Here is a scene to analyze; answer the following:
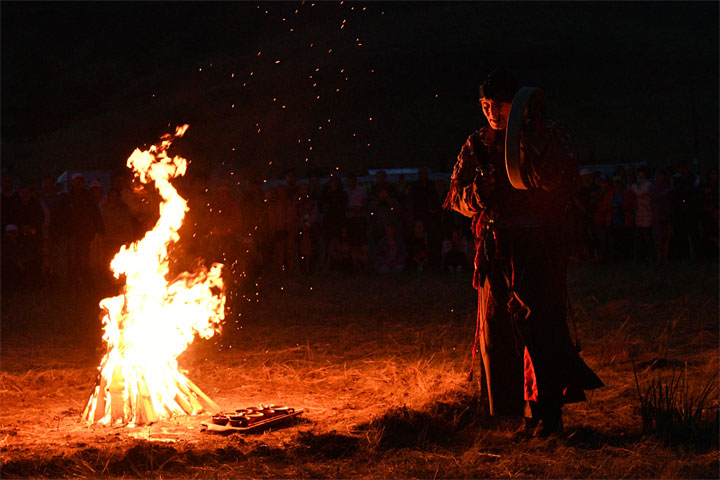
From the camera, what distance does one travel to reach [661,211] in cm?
1389

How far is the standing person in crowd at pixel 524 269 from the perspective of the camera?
480 cm

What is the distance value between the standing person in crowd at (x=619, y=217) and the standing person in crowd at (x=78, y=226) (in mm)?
8021

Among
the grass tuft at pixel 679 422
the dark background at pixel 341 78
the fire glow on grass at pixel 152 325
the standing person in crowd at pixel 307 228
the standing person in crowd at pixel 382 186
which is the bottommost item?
the grass tuft at pixel 679 422

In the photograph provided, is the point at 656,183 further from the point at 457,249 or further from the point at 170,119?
the point at 170,119

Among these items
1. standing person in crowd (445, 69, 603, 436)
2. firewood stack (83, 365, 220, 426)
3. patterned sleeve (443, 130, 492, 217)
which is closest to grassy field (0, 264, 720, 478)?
firewood stack (83, 365, 220, 426)

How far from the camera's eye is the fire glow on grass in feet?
18.5

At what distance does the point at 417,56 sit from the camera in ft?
136

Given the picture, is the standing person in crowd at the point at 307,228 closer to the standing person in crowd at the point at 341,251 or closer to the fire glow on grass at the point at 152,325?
the standing person in crowd at the point at 341,251

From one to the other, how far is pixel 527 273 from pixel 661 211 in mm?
9872

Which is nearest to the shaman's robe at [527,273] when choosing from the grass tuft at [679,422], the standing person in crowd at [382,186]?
the grass tuft at [679,422]

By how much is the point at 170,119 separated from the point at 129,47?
31.6 ft

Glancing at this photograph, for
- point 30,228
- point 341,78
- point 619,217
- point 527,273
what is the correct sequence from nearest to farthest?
point 527,273 < point 30,228 < point 619,217 < point 341,78

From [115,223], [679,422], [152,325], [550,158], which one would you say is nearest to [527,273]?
[550,158]

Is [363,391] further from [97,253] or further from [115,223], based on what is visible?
[97,253]
